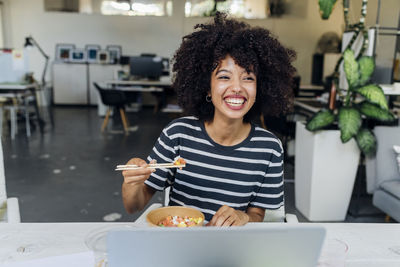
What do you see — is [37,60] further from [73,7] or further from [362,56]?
[362,56]

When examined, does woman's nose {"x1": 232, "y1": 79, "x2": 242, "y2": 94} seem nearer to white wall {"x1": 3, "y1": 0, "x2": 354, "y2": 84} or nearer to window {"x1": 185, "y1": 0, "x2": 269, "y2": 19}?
white wall {"x1": 3, "y1": 0, "x2": 354, "y2": 84}

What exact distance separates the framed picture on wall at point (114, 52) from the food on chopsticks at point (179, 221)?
28.9ft

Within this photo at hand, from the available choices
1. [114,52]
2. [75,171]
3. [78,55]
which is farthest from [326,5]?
[78,55]

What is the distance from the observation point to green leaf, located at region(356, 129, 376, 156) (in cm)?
272

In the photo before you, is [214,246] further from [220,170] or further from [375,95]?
[375,95]

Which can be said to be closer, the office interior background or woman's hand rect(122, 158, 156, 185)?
woman's hand rect(122, 158, 156, 185)

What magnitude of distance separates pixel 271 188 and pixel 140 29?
8696 millimetres

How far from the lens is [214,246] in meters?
0.60

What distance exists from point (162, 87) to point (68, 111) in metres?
2.58

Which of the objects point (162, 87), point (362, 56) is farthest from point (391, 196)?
point (162, 87)

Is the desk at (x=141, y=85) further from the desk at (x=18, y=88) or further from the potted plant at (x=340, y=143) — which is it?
the potted plant at (x=340, y=143)

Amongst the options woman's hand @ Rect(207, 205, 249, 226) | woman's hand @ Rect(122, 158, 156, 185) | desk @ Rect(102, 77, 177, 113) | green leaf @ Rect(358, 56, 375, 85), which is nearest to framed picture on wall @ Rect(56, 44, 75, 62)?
desk @ Rect(102, 77, 177, 113)

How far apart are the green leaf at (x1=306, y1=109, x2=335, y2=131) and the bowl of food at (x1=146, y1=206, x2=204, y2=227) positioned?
198 cm

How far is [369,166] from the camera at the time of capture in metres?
2.95
